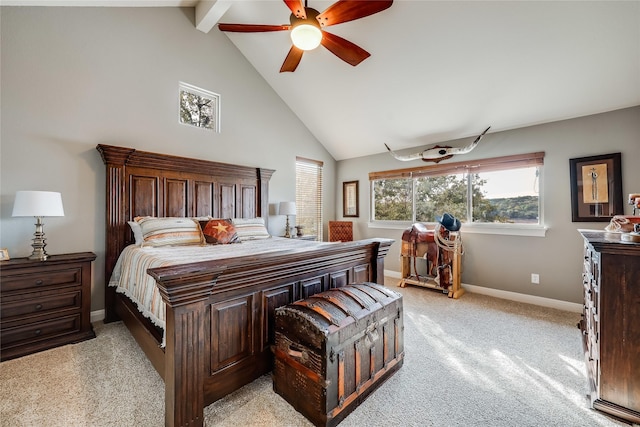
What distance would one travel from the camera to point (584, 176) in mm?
3150

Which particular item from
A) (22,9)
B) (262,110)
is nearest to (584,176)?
(262,110)

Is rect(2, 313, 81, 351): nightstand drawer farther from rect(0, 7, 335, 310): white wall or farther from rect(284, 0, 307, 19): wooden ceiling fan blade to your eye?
rect(284, 0, 307, 19): wooden ceiling fan blade

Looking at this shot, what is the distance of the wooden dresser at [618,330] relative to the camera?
1.48 m

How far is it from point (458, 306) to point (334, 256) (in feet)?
7.24

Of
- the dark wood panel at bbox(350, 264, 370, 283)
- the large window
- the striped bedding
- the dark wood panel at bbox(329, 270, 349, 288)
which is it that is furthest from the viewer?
the large window

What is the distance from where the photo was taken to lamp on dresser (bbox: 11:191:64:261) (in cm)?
223

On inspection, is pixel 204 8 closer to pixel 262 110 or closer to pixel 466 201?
pixel 262 110

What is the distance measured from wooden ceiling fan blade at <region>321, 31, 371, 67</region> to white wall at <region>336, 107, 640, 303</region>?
2429 millimetres

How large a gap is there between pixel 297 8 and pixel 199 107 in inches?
96.1

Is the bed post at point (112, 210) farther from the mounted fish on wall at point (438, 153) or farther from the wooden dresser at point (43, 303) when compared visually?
the mounted fish on wall at point (438, 153)

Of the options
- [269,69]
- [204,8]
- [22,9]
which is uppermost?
[204,8]

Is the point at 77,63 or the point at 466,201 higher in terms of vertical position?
the point at 77,63

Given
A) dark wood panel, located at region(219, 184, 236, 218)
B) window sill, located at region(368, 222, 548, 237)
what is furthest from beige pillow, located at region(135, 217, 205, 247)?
window sill, located at region(368, 222, 548, 237)

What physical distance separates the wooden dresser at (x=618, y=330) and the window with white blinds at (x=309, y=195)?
421 cm
